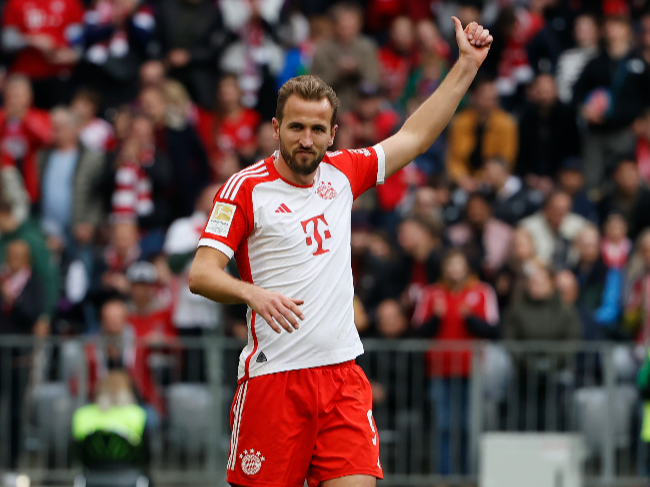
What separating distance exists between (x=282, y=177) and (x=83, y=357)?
6.18 metres

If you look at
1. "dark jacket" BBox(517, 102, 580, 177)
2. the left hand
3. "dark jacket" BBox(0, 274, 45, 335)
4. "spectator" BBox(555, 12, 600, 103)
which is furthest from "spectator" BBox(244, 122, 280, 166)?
the left hand

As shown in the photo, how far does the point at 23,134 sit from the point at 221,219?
9.63 metres

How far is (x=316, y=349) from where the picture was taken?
19.6ft

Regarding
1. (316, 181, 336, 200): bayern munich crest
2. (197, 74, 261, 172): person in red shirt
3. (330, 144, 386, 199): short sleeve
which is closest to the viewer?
(316, 181, 336, 200): bayern munich crest

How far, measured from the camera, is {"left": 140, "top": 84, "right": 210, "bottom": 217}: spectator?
14.3 metres

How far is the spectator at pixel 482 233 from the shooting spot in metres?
13.0

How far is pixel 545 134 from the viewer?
581 inches

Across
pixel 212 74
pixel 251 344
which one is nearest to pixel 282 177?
pixel 251 344

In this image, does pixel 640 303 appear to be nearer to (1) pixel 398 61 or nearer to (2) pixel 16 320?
(1) pixel 398 61

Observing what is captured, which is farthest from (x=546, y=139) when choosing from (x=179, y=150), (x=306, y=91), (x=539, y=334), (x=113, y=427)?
(x=306, y=91)

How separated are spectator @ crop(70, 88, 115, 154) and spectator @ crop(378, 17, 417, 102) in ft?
12.0

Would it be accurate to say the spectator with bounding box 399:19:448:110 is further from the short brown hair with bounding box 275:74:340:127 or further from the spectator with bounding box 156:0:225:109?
the short brown hair with bounding box 275:74:340:127

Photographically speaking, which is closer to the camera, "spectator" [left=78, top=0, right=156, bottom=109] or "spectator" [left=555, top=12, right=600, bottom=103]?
"spectator" [left=555, top=12, right=600, bottom=103]

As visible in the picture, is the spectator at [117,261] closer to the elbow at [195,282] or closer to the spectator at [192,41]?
the spectator at [192,41]
